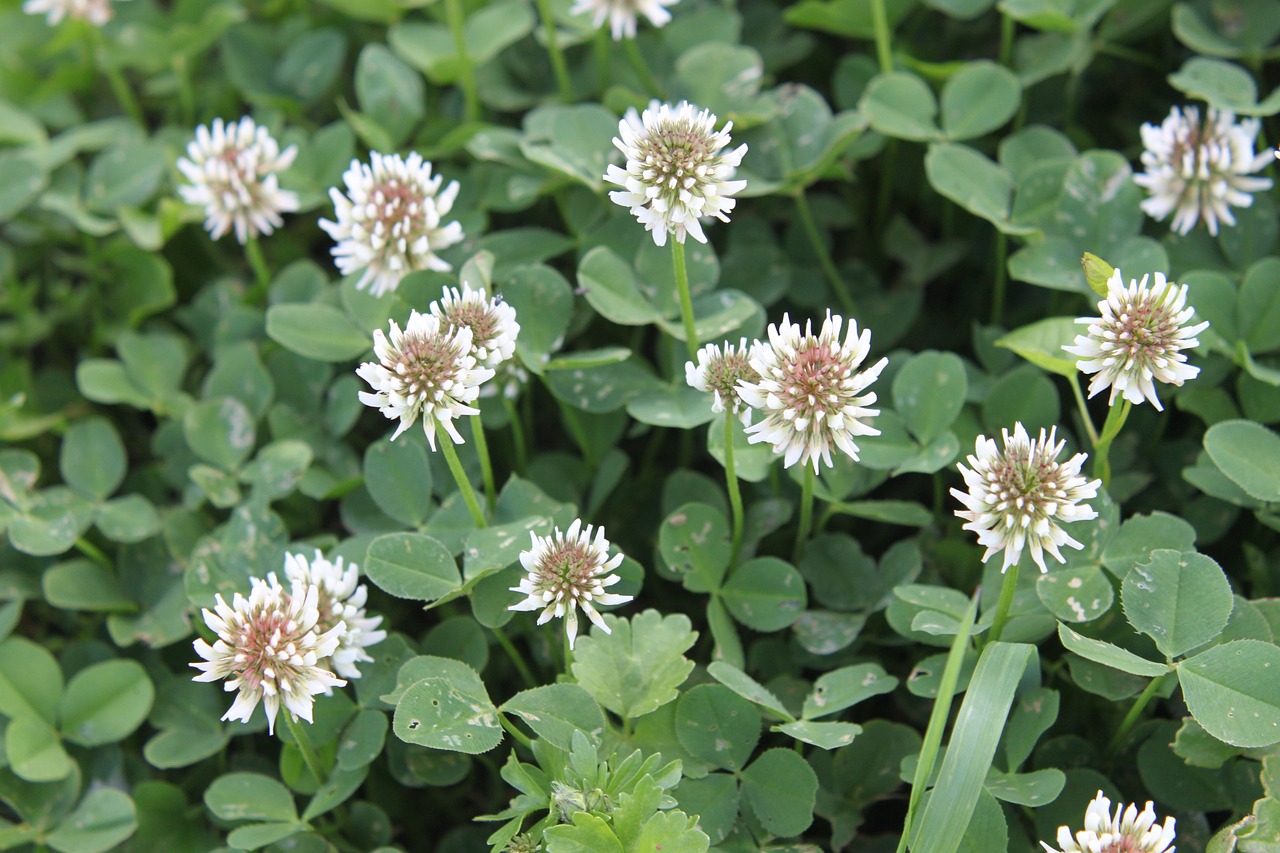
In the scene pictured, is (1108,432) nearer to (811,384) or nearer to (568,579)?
(811,384)

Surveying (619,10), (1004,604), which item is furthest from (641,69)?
(1004,604)

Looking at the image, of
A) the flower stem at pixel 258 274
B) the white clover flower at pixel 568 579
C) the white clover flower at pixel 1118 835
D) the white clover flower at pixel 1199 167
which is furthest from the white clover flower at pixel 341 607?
the white clover flower at pixel 1199 167

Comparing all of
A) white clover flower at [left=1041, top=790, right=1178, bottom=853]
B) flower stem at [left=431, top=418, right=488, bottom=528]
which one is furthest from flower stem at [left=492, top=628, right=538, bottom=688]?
white clover flower at [left=1041, top=790, right=1178, bottom=853]

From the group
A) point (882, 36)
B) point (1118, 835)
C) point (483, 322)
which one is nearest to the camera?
point (1118, 835)

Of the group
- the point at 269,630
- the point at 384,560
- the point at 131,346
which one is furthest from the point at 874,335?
the point at 131,346

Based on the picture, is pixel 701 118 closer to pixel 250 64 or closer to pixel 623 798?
pixel 623 798

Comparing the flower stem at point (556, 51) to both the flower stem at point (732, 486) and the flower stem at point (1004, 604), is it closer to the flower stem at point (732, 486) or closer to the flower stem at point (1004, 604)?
the flower stem at point (732, 486)
